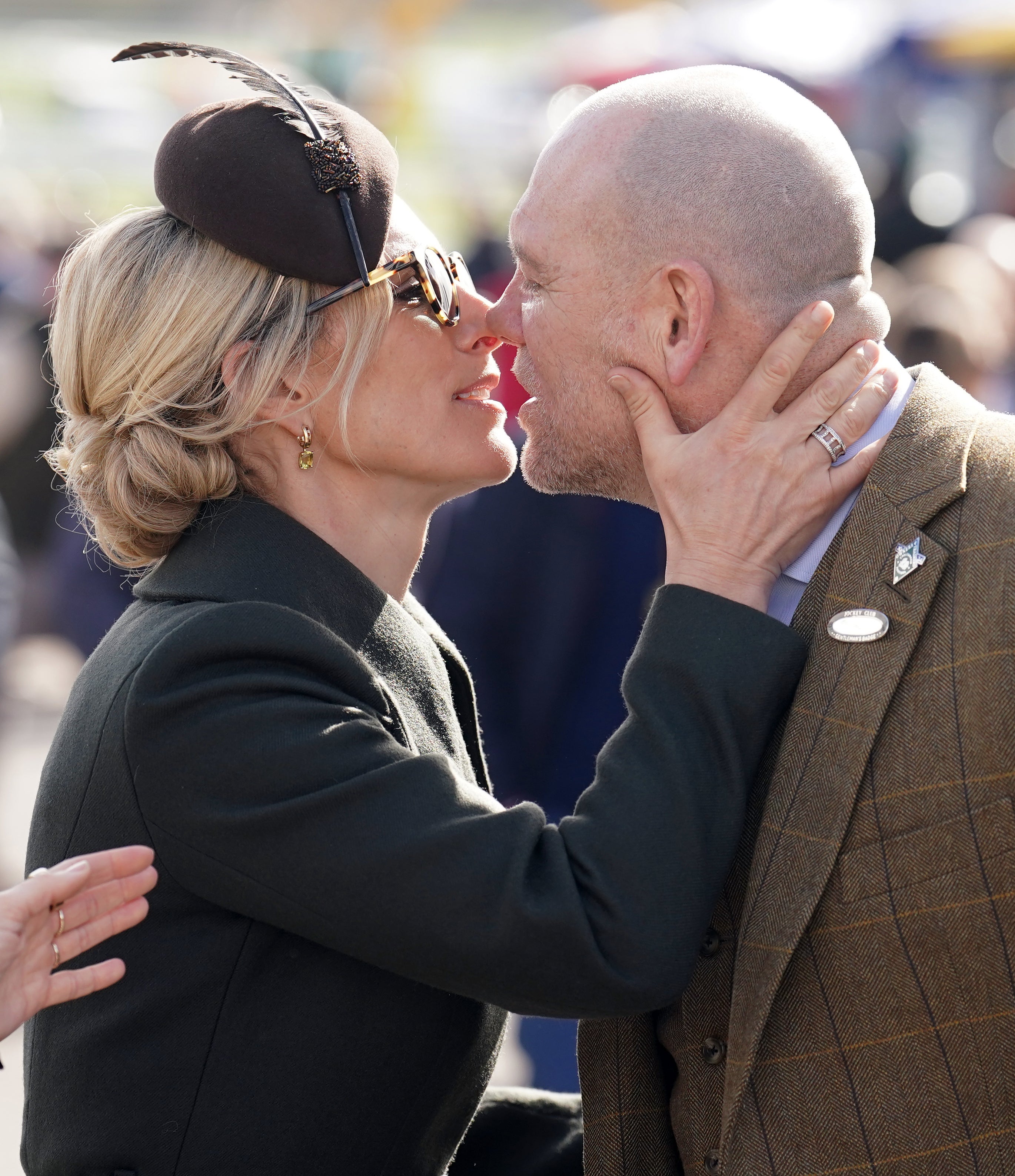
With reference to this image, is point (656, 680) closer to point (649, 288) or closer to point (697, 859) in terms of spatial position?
point (697, 859)

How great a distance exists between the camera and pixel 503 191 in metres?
16.5

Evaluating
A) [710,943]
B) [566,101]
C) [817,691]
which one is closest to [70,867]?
[710,943]

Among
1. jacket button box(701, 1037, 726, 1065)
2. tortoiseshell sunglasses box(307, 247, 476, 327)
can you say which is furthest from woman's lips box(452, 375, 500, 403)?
jacket button box(701, 1037, 726, 1065)

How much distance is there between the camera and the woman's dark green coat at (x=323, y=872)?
197 centimetres

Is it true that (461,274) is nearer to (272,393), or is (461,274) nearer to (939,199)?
(272,393)

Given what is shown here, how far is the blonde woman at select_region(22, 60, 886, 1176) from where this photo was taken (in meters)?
1.98

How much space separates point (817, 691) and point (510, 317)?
3.17 feet

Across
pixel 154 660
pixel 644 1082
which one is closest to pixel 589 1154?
pixel 644 1082

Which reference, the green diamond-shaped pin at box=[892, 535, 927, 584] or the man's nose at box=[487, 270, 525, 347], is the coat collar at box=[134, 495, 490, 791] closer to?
the man's nose at box=[487, 270, 525, 347]

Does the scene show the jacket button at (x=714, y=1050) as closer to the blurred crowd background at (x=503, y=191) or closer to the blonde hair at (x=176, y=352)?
the blonde hair at (x=176, y=352)

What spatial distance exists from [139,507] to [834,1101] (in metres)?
1.42

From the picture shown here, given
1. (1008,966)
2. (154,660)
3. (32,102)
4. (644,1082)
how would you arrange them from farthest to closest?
(32,102)
(644,1082)
(154,660)
(1008,966)

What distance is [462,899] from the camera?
1949mm

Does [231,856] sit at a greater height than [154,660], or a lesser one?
lesser
